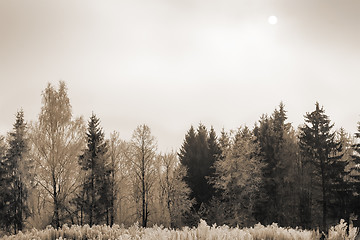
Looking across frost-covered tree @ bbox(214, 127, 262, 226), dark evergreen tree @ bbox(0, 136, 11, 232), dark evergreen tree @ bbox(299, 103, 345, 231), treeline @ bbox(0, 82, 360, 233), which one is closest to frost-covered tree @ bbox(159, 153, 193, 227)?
treeline @ bbox(0, 82, 360, 233)

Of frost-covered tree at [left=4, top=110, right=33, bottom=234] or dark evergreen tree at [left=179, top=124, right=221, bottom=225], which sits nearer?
frost-covered tree at [left=4, top=110, right=33, bottom=234]

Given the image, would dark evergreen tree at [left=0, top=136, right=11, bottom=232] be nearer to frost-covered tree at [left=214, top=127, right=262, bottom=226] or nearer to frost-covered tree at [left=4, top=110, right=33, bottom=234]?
frost-covered tree at [left=4, top=110, right=33, bottom=234]

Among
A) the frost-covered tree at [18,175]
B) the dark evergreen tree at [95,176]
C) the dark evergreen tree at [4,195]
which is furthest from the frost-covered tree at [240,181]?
the dark evergreen tree at [4,195]

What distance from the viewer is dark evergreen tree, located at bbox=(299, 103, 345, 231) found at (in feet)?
102

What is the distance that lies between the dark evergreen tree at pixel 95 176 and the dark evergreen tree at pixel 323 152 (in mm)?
21103

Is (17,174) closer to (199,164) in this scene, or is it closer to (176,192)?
(176,192)

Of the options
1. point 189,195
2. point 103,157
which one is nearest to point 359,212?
point 189,195

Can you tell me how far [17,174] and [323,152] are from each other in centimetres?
3274

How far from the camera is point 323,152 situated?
3142cm

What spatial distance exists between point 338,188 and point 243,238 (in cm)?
3071

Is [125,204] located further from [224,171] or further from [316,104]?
[316,104]

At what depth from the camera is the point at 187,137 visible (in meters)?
39.9

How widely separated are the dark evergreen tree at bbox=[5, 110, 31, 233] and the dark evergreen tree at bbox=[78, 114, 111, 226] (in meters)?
7.12

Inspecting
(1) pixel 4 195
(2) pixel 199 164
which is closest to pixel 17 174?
(1) pixel 4 195
